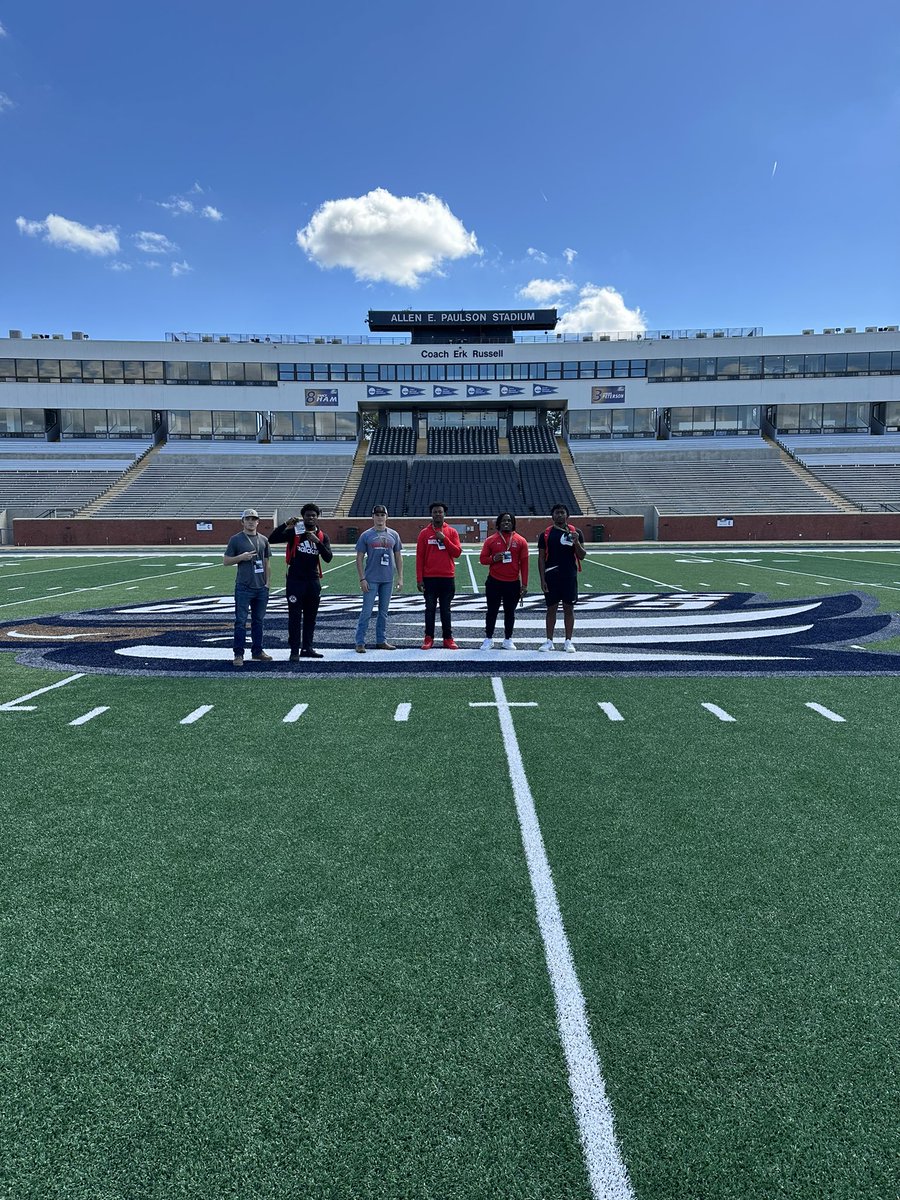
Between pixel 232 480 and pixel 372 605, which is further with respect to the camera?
pixel 232 480

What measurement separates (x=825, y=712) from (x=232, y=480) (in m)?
44.0

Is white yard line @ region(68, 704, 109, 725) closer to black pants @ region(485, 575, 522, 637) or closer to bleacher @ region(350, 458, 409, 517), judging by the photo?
black pants @ region(485, 575, 522, 637)

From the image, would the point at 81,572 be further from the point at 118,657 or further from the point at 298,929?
the point at 298,929

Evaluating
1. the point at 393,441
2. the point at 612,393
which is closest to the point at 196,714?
the point at 393,441

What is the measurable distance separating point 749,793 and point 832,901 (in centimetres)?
124

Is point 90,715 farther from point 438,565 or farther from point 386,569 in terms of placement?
point 438,565

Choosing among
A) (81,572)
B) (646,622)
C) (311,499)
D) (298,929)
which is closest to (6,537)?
(311,499)

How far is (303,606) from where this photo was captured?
28.0ft

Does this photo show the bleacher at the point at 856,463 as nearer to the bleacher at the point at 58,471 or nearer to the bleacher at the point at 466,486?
the bleacher at the point at 466,486

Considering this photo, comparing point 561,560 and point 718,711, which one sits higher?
point 561,560

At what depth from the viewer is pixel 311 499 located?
140 ft

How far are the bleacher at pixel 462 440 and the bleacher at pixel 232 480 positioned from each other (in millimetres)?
6680

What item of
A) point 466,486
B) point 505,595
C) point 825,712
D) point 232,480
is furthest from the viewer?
point 232,480

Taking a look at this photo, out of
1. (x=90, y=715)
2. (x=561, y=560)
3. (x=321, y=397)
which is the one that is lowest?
Result: (x=90, y=715)
